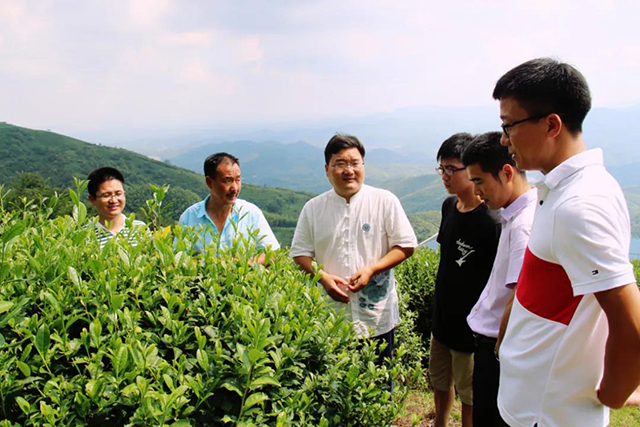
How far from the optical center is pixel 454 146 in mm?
3350

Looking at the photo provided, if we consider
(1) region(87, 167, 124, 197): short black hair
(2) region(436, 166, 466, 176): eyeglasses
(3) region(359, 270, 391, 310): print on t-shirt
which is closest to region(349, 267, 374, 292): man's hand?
(3) region(359, 270, 391, 310): print on t-shirt

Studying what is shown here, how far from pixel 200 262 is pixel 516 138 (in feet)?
4.94

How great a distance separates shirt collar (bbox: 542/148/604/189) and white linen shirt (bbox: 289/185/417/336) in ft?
5.60

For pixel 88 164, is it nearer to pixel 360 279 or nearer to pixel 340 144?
pixel 340 144

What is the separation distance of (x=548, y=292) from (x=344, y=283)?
1.74m

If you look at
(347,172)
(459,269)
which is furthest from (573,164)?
(347,172)

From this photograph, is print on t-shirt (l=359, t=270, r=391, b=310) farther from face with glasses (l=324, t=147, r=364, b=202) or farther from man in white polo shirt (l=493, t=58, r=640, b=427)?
man in white polo shirt (l=493, t=58, r=640, b=427)

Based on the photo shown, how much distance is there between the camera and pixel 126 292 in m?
1.69

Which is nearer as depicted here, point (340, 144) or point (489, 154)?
point (489, 154)

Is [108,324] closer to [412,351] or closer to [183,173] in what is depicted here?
[412,351]

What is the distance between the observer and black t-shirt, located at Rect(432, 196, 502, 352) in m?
3.08

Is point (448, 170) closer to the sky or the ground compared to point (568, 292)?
closer to the sky

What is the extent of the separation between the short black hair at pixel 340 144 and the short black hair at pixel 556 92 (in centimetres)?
179

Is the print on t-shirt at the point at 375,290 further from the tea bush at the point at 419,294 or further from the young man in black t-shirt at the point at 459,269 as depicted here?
the tea bush at the point at 419,294
